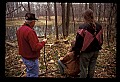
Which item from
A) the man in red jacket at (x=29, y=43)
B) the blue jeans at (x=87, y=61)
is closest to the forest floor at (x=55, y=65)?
the blue jeans at (x=87, y=61)

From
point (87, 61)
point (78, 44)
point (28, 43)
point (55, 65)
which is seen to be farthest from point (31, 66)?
point (55, 65)

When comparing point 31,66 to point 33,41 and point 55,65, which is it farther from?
point 55,65

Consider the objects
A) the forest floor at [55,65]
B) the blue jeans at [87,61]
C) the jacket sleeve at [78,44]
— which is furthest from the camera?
the forest floor at [55,65]

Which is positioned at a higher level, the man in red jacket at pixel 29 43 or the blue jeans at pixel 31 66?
the man in red jacket at pixel 29 43

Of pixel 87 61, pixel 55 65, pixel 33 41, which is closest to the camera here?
pixel 33 41

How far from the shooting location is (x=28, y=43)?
119 inches

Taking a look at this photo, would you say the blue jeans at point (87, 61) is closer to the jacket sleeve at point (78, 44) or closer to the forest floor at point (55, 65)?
the jacket sleeve at point (78, 44)

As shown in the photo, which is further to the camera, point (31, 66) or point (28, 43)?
point (31, 66)

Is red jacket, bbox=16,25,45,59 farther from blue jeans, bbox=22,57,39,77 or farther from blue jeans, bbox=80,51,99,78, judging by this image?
blue jeans, bbox=80,51,99,78

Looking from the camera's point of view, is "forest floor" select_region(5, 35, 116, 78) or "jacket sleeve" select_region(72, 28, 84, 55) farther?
"forest floor" select_region(5, 35, 116, 78)

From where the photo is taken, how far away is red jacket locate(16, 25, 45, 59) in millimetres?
2928

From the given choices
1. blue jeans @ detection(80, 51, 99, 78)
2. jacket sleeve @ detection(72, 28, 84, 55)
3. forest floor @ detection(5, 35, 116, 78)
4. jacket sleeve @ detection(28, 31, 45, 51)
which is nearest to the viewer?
jacket sleeve @ detection(28, 31, 45, 51)

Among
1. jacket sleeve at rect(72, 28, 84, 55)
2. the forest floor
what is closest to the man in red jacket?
jacket sleeve at rect(72, 28, 84, 55)

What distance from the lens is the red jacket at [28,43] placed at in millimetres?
2928
